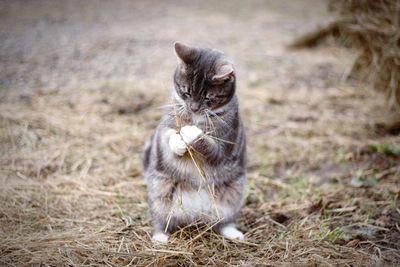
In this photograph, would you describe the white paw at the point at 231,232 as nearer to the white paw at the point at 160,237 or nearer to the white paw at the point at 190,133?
the white paw at the point at 160,237

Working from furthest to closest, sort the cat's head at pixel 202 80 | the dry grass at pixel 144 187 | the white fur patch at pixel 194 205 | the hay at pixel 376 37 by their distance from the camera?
the hay at pixel 376 37
the white fur patch at pixel 194 205
the cat's head at pixel 202 80
the dry grass at pixel 144 187

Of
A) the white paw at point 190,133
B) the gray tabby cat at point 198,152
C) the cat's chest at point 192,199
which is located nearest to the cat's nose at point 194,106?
the gray tabby cat at point 198,152

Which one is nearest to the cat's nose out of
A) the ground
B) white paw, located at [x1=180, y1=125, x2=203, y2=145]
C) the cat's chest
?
white paw, located at [x1=180, y1=125, x2=203, y2=145]

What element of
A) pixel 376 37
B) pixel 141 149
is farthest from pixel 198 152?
pixel 376 37

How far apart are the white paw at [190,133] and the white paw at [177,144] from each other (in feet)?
0.11

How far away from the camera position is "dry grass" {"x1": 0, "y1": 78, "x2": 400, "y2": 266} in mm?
2635

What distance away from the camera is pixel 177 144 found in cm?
269

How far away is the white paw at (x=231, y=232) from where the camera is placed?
116 inches

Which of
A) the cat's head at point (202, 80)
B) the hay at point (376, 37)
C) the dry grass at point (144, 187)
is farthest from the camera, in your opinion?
the hay at point (376, 37)

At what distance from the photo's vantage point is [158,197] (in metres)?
2.94

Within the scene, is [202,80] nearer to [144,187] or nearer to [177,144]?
[177,144]

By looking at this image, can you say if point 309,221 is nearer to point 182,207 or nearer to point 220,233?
point 220,233

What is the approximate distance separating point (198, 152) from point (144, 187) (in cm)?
105

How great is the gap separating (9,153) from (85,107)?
126cm
